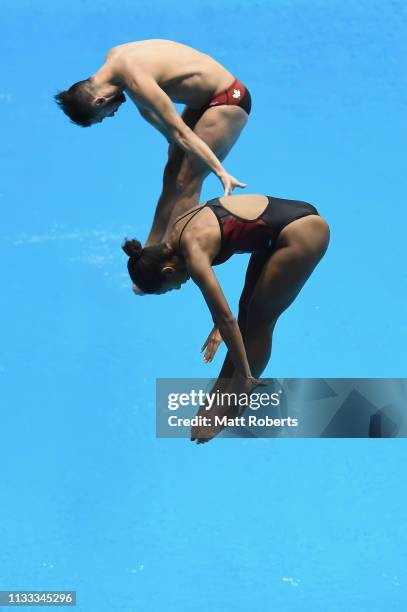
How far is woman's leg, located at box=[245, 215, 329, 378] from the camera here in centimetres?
561

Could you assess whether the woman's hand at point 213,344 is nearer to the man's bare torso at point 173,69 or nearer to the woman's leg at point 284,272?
the woman's leg at point 284,272

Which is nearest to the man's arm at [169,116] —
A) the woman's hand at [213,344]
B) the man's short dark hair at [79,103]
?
the man's short dark hair at [79,103]

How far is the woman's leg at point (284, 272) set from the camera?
5.61 m

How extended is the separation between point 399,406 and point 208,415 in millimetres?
1867

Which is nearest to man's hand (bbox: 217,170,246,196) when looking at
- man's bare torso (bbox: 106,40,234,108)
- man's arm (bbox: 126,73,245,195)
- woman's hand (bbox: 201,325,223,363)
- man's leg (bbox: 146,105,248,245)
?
man's arm (bbox: 126,73,245,195)

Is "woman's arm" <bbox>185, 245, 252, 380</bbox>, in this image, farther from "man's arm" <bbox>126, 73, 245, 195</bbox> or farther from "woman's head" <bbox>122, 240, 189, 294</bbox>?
"man's arm" <bbox>126, 73, 245, 195</bbox>

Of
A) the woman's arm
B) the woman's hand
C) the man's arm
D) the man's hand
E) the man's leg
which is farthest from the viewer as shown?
the woman's hand

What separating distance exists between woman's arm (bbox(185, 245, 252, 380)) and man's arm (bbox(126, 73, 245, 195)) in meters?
0.47

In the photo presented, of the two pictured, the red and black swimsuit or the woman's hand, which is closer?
the red and black swimsuit

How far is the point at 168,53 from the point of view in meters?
5.79

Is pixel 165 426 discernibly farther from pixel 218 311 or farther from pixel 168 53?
pixel 168 53

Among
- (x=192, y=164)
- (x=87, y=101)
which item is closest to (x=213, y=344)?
(x=192, y=164)

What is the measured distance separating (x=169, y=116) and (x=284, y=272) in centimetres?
98

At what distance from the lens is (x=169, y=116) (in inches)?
221
